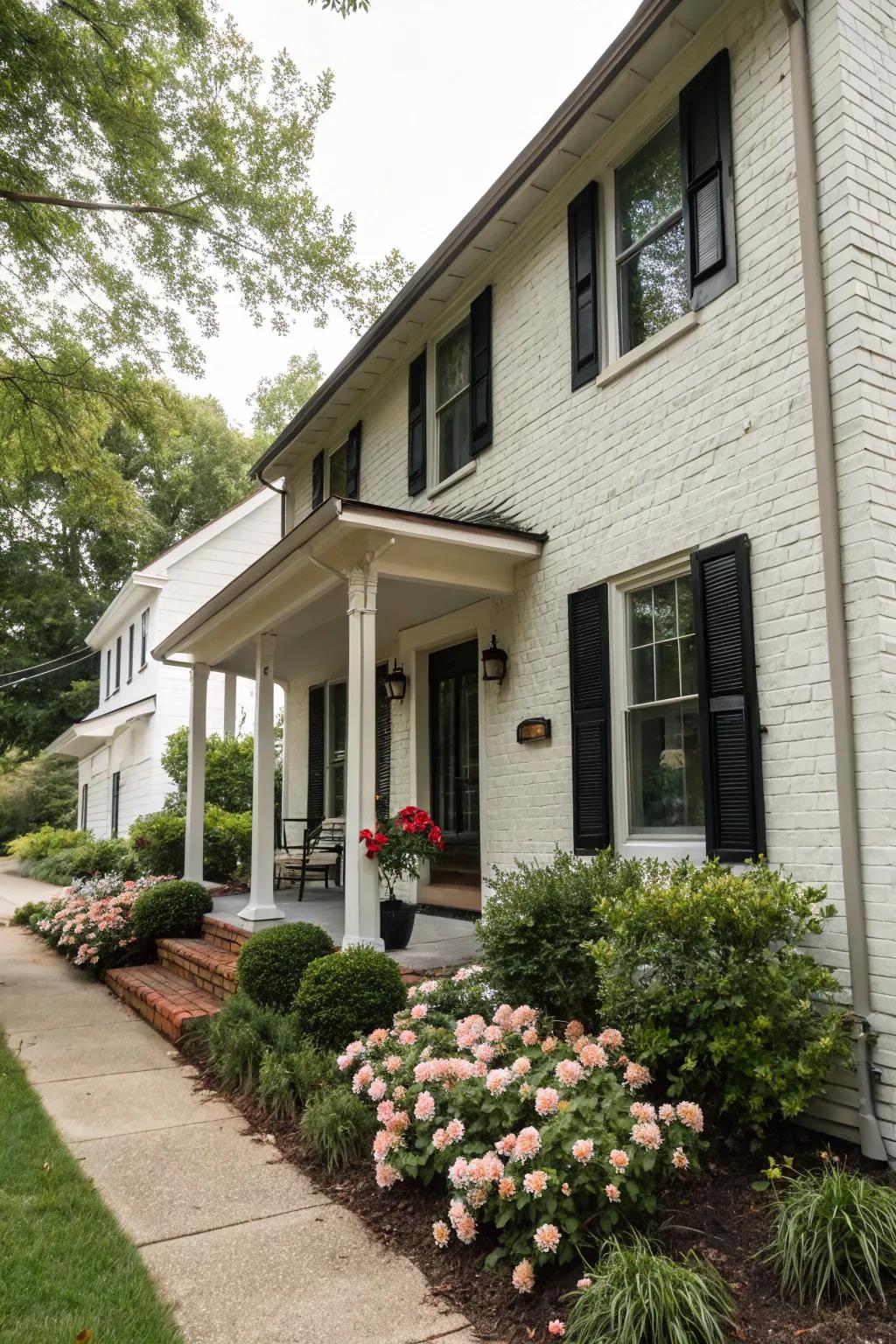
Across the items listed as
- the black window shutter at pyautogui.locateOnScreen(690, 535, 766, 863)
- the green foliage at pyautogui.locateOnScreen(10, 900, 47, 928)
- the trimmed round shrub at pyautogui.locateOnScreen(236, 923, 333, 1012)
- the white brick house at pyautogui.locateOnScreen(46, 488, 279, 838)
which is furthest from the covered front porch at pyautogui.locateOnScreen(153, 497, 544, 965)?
the white brick house at pyautogui.locateOnScreen(46, 488, 279, 838)

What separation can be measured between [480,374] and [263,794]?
4013 millimetres

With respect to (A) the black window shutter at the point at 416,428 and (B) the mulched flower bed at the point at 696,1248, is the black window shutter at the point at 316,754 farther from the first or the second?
(B) the mulched flower bed at the point at 696,1248

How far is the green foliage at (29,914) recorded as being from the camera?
11312mm

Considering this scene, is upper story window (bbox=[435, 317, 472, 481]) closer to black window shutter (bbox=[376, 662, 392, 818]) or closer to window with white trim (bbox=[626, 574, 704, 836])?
black window shutter (bbox=[376, 662, 392, 818])

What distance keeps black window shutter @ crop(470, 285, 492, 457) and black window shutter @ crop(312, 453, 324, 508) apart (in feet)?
12.0

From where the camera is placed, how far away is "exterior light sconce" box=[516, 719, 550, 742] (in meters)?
6.15

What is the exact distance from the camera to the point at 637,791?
5.38 meters

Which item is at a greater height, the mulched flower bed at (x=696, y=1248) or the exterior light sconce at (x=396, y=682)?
the exterior light sconce at (x=396, y=682)

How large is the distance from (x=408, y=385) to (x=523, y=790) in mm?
4220

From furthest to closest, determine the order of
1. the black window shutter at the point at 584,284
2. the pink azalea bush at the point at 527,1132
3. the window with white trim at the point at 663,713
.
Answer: the black window shutter at the point at 584,284
the window with white trim at the point at 663,713
the pink azalea bush at the point at 527,1132

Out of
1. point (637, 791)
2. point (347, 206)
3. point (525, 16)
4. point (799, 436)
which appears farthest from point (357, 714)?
point (347, 206)

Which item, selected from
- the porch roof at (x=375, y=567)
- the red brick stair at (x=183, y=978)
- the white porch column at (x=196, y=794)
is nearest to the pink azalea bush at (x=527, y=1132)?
the red brick stair at (x=183, y=978)

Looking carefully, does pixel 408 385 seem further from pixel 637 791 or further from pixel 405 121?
pixel 637 791

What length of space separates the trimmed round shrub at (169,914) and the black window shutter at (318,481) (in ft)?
15.7
